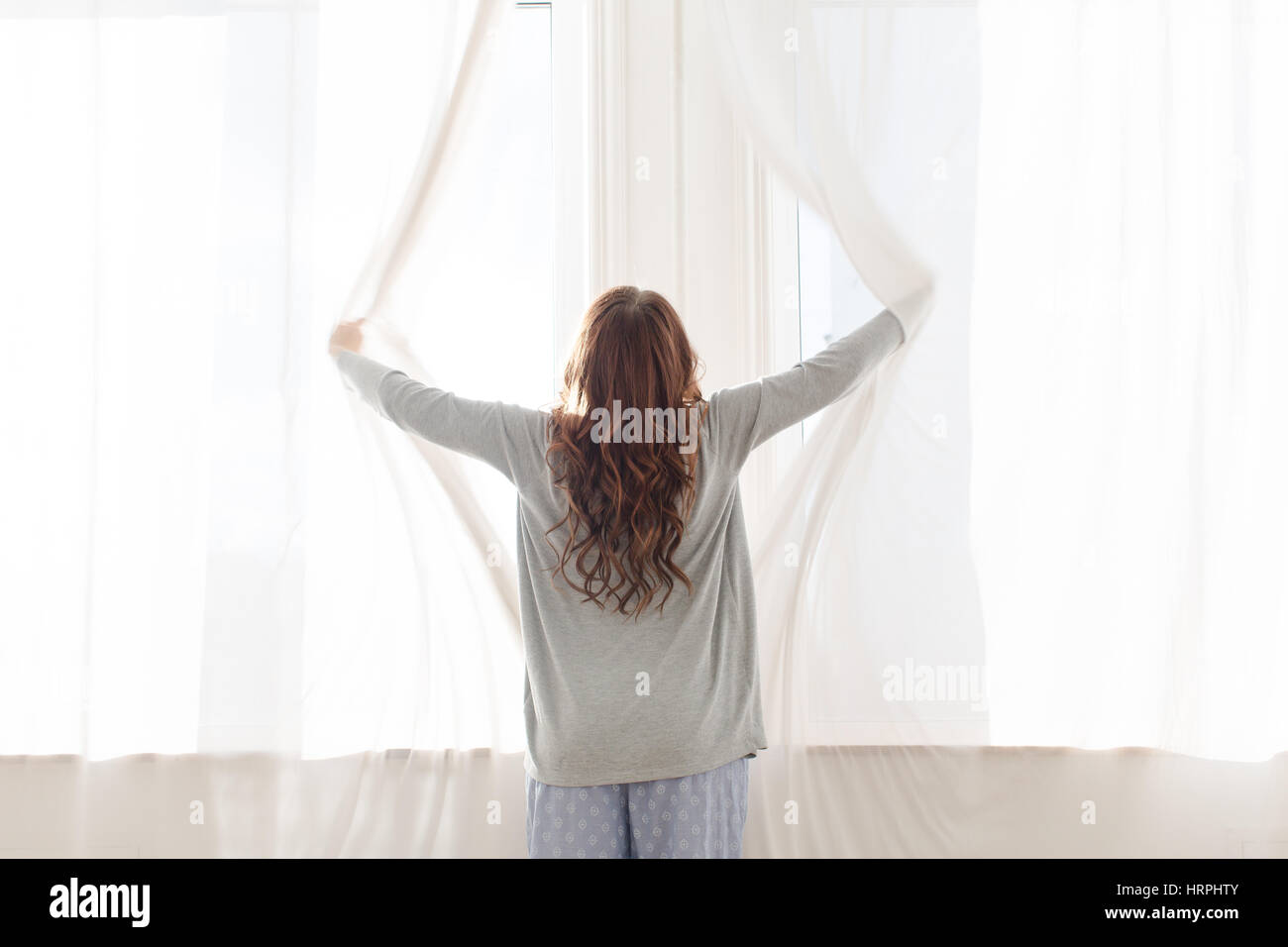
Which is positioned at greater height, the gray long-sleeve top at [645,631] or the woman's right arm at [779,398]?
the woman's right arm at [779,398]

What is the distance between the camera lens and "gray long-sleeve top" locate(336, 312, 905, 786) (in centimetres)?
124

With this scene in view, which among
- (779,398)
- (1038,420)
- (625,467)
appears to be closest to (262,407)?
(625,467)

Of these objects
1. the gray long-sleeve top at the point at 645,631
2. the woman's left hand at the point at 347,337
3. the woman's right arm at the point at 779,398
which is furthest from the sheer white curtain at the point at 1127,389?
the woman's left hand at the point at 347,337

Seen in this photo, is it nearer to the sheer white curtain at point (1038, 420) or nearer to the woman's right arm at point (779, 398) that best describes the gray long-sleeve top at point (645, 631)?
the woman's right arm at point (779, 398)

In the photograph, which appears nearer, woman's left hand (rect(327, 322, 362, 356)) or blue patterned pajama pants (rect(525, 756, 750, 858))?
blue patterned pajama pants (rect(525, 756, 750, 858))

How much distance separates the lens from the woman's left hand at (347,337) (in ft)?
5.14

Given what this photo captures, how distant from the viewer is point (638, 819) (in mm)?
1250

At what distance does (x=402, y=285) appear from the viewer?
1603 millimetres

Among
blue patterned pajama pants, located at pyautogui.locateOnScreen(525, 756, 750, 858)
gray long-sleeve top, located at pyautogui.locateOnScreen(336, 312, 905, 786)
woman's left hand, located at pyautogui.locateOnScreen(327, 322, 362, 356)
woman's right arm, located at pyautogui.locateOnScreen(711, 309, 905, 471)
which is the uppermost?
woman's left hand, located at pyautogui.locateOnScreen(327, 322, 362, 356)

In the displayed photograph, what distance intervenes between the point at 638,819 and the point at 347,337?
99cm

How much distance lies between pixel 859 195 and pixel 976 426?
49cm

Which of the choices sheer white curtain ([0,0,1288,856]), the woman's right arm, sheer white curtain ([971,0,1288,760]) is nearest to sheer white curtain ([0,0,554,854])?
sheer white curtain ([0,0,1288,856])

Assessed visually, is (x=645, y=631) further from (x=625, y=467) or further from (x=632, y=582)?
(x=625, y=467)

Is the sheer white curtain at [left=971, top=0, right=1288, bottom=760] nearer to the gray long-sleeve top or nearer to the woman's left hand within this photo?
the gray long-sleeve top
